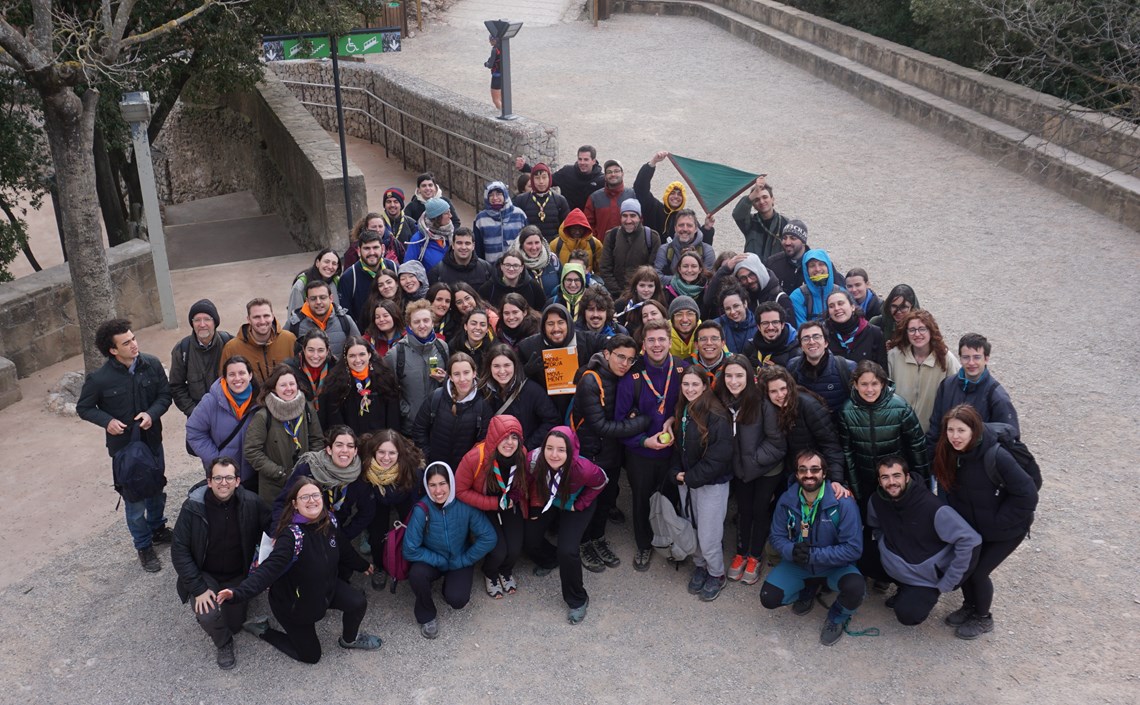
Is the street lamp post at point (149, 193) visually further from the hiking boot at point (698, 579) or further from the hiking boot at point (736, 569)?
the hiking boot at point (736, 569)

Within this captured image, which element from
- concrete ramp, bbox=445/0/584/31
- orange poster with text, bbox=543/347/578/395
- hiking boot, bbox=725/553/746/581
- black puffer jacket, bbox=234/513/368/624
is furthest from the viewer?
concrete ramp, bbox=445/0/584/31

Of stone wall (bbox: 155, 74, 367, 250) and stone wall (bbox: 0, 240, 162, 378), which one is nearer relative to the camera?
stone wall (bbox: 0, 240, 162, 378)

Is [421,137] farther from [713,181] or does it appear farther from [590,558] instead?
[590,558]

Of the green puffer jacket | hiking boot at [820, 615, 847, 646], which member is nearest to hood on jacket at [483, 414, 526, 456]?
the green puffer jacket

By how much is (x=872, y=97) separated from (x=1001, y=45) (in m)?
2.30

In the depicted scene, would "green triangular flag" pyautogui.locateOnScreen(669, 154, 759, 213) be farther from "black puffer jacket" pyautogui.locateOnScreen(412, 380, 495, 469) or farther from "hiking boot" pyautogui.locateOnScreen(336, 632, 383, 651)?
"hiking boot" pyautogui.locateOnScreen(336, 632, 383, 651)

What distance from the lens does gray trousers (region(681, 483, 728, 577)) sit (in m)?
6.50

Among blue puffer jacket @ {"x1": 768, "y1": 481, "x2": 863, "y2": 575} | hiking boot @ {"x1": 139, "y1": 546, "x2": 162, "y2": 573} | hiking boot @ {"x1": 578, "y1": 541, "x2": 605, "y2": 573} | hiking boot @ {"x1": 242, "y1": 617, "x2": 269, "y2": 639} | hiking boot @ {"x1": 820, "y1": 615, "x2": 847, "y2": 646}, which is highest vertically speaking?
blue puffer jacket @ {"x1": 768, "y1": 481, "x2": 863, "y2": 575}

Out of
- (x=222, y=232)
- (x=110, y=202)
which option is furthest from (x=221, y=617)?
(x=222, y=232)

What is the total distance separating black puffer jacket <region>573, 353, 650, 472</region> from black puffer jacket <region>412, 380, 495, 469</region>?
1.90 feet

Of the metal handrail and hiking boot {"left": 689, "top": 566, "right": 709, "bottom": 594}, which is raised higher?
the metal handrail

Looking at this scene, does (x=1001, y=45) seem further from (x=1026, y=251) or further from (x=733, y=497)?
(x=733, y=497)

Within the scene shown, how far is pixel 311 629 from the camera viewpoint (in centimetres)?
600

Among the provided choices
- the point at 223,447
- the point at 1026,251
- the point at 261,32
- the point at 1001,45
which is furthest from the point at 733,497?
the point at 1001,45
